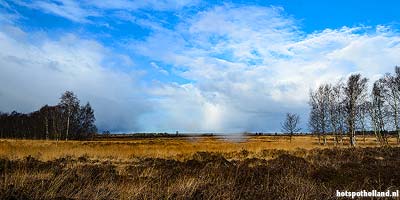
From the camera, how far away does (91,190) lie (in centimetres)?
647

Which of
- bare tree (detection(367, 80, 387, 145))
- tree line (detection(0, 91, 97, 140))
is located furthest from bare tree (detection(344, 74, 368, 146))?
tree line (detection(0, 91, 97, 140))

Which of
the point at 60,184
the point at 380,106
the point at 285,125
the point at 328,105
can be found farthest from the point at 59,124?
the point at 60,184

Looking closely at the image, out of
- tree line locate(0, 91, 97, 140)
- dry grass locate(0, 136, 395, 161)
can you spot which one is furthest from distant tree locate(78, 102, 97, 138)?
dry grass locate(0, 136, 395, 161)

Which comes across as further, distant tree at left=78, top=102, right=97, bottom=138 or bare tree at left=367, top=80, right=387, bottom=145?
distant tree at left=78, top=102, right=97, bottom=138

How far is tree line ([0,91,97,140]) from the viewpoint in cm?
8319

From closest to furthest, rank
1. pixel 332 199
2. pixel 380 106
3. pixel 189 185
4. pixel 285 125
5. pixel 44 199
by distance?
pixel 44 199 → pixel 332 199 → pixel 189 185 → pixel 380 106 → pixel 285 125

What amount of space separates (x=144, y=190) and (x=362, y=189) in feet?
13.2

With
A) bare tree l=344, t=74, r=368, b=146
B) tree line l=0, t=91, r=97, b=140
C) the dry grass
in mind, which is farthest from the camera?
tree line l=0, t=91, r=97, b=140

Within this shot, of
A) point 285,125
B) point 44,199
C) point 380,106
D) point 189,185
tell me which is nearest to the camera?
point 44,199

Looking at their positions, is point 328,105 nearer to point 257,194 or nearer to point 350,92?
point 350,92

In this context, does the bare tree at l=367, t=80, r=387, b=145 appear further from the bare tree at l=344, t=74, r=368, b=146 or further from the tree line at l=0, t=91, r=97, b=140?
the tree line at l=0, t=91, r=97, b=140

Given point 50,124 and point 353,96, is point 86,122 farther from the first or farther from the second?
point 353,96

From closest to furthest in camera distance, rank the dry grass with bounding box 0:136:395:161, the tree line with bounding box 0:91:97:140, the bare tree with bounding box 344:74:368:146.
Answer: the dry grass with bounding box 0:136:395:161 < the bare tree with bounding box 344:74:368:146 < the tree line with bounding box 0:91:97:140

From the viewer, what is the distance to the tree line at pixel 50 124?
83.2 metres
